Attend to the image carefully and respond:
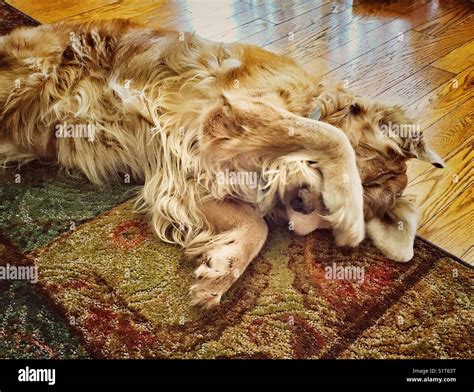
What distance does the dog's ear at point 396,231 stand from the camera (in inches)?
64.7

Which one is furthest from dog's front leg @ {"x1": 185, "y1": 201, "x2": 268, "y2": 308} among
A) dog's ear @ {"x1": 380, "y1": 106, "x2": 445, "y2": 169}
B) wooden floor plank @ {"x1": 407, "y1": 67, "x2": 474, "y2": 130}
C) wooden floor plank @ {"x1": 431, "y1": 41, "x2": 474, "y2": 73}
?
wooden floor plank @ {"x1": 431, "y1": 41, "x2": 474, "y2": 73}

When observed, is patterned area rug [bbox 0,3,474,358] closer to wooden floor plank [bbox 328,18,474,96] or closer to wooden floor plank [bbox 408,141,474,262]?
wooden floor plank [bbox 408,141,474,262]

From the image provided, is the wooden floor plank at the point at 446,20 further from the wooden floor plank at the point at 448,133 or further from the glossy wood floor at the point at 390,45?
the wooden floor plank at the point at 448,133

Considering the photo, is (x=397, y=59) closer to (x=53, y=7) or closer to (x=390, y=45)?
(x=390, y=45)

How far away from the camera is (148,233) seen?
171cm

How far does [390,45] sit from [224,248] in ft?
5.00

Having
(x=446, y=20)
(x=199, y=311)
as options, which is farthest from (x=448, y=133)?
(x=199, y=311)

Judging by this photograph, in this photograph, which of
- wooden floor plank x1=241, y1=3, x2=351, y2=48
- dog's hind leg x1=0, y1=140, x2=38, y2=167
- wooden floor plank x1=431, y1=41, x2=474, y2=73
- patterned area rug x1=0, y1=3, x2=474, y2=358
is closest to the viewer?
patterned area rug x1=0, y1=3, x2=474, y2=358

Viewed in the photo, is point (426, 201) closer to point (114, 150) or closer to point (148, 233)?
point (148, 233)

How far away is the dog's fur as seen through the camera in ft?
5.40

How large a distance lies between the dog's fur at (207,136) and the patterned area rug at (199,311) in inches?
2.3
